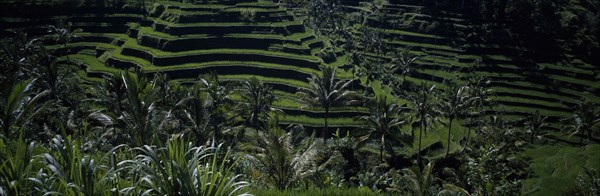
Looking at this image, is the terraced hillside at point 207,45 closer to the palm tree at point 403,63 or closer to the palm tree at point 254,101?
the palm tree at point 254,101

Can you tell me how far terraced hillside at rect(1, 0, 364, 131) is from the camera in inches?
1917

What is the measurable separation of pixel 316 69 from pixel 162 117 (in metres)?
35.1

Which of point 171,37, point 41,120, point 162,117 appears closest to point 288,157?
point 162,117

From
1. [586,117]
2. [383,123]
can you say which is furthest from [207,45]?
[586,117]

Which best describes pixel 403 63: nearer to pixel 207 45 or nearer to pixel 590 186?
pixel 207 45

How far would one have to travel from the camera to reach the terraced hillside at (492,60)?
189 ft

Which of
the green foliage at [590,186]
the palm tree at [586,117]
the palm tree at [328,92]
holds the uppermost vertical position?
the palm tree at [328,92]

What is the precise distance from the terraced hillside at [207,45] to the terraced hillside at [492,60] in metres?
17.0

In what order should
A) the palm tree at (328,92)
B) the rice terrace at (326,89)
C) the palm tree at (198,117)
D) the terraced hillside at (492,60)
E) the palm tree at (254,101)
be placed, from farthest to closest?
the terraced hillside at (492,60), the palm tree at (254,101), the palm tree at (328,92), the palm tree at (198,117), the rice terrace at (326,89)

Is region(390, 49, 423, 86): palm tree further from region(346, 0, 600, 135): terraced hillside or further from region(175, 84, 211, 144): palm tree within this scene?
region(175, 84, 211, 144): palm tree

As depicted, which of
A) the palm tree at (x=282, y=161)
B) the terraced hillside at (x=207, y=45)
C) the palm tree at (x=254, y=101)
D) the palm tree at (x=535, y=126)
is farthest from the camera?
the terraced hillside at (x=207, y=45)

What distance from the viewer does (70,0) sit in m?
67.1

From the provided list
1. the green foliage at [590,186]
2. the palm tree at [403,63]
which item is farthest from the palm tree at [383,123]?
the palm tree at [403,63]

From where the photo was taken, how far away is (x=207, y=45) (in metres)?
54.7
